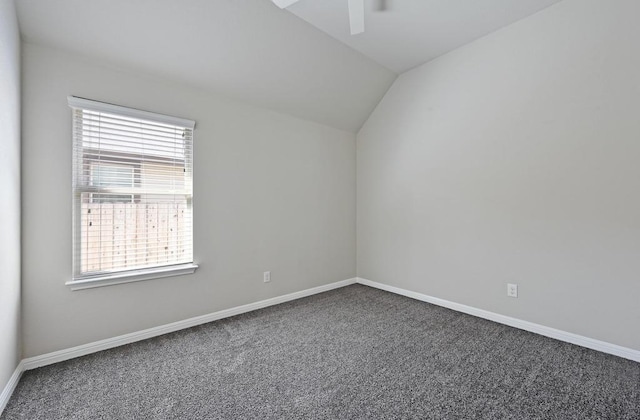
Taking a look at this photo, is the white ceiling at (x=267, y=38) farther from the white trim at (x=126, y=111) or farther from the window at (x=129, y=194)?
the window at (x=129, y=194)

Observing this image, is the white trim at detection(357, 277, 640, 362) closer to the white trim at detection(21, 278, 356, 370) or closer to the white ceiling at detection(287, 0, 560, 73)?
the white trim at detection(21, 278, 356, 370)

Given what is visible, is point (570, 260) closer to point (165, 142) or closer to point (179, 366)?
point (179, 366)

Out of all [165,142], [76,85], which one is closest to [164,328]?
[165,142]

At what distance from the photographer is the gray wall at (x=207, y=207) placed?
6.91 ft

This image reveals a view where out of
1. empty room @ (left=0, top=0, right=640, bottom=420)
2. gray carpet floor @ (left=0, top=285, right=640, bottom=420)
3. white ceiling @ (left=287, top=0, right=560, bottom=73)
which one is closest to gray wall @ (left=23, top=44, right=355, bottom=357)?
empty room @ (left=0, top=0, right=640, bottom=420)

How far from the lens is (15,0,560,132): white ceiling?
208cm

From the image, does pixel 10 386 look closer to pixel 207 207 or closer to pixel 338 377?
pixel 207 207

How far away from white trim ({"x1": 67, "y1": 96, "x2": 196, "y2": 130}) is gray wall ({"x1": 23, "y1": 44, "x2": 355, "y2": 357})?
0.18ft

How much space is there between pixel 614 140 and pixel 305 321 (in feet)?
9.83

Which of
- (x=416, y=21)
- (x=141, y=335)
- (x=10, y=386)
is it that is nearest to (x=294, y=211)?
(x=141, y=335)

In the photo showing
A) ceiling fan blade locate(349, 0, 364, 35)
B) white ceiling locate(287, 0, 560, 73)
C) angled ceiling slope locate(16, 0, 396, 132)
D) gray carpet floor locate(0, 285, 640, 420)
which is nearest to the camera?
gray carpet floor locate(0, 285, 640, 420)

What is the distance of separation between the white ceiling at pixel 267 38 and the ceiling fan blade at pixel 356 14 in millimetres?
641

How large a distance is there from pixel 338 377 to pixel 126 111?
2634 millimetres

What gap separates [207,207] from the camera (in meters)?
2.91
